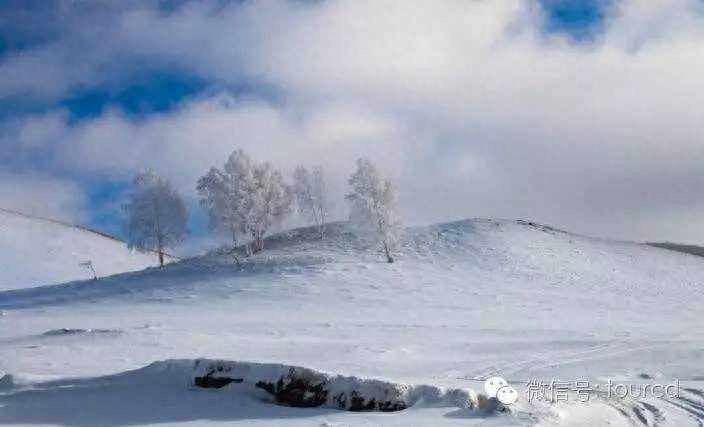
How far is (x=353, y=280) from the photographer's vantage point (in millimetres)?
47031

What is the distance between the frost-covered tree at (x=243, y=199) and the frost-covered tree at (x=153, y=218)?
564 centimetres

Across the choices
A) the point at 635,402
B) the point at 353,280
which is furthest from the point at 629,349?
the point at 353,280

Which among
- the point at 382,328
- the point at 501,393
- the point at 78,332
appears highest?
the point at 78,332

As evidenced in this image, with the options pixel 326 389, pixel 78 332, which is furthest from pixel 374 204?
pixel 326 389

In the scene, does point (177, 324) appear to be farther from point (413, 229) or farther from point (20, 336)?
point (413, 229)

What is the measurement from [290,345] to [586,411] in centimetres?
1552

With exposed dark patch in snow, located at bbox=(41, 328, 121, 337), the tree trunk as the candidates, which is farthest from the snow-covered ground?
the tree trunk

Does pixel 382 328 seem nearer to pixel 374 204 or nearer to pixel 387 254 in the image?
pixel 387 254

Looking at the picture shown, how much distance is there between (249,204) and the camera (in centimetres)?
6091

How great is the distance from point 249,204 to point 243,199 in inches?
33.4

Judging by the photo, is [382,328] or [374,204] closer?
[382,328]

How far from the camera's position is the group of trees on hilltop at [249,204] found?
58.8 meters

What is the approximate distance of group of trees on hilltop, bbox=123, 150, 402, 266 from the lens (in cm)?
5875

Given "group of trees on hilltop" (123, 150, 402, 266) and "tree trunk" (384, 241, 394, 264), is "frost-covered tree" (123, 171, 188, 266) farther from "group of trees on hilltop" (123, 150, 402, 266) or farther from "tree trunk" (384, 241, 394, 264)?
"tree trunk" (384, 241, 394, 264)
